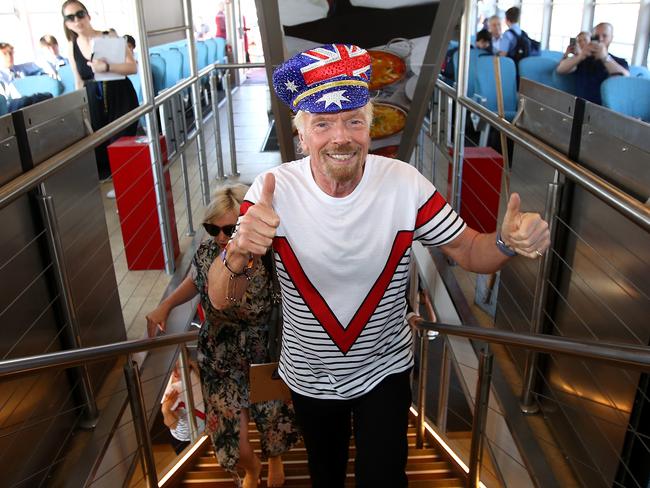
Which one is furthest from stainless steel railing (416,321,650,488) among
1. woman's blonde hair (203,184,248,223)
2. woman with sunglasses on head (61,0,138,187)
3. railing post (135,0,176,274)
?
woman with sunglasses on head (61,0,138,187)

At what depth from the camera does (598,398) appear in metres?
1.89

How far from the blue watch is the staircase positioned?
117cm

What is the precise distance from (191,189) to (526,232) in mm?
3651

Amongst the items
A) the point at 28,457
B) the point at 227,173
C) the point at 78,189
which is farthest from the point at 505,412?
the point at 227,173

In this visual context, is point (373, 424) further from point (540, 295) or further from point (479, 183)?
point (479, 183)

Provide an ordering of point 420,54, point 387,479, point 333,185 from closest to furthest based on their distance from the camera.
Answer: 1. point 333,185
2. point 387,479
3. point 420,54

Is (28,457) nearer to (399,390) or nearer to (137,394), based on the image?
(137,394)

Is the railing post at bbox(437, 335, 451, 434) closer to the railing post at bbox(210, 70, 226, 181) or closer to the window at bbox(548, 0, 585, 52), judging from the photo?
the railing post at bbox(210, 70, 226, 181)

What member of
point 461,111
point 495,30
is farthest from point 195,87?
point 495,30

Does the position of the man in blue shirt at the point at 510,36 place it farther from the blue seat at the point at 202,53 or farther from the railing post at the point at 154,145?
the railing post at the point at 154,145

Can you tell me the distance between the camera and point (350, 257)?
132 cm

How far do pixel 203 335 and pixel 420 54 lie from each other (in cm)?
180

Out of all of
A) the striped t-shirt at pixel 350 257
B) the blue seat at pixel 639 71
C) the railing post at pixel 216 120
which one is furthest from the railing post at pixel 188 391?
the blue seat at pixel 639 71

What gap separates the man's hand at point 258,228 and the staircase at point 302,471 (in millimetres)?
1325
